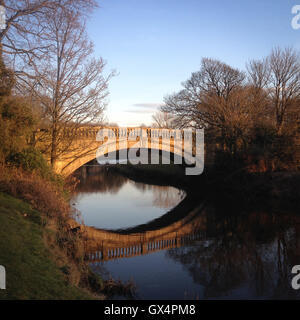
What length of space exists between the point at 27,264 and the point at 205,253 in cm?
608

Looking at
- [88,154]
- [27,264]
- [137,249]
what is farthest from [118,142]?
[27,264]

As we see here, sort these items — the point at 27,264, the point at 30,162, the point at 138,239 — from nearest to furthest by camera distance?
the point at 27,264 < the point at 30,162 < the point at 138,239

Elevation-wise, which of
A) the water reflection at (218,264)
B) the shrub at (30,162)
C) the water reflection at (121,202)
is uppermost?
the shrub at (30,162)

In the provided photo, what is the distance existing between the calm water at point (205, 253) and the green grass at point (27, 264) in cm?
214

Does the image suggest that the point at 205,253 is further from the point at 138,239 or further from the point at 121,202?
the point at 121,202

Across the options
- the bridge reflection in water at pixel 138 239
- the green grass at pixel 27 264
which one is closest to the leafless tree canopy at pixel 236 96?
the bridge reflection in water at pixel 138 239

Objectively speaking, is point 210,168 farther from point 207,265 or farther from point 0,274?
point 0,274

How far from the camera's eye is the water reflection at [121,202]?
1334 cm

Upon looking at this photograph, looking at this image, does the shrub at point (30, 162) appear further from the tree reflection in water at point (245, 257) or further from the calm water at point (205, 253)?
the tree reflection in water at point (245, 257)

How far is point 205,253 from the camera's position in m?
9.38

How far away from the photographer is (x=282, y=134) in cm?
1961

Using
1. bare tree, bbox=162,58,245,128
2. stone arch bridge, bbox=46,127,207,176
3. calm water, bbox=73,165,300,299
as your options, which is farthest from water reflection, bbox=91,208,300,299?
bare tree, bbox=162,58,245,128
